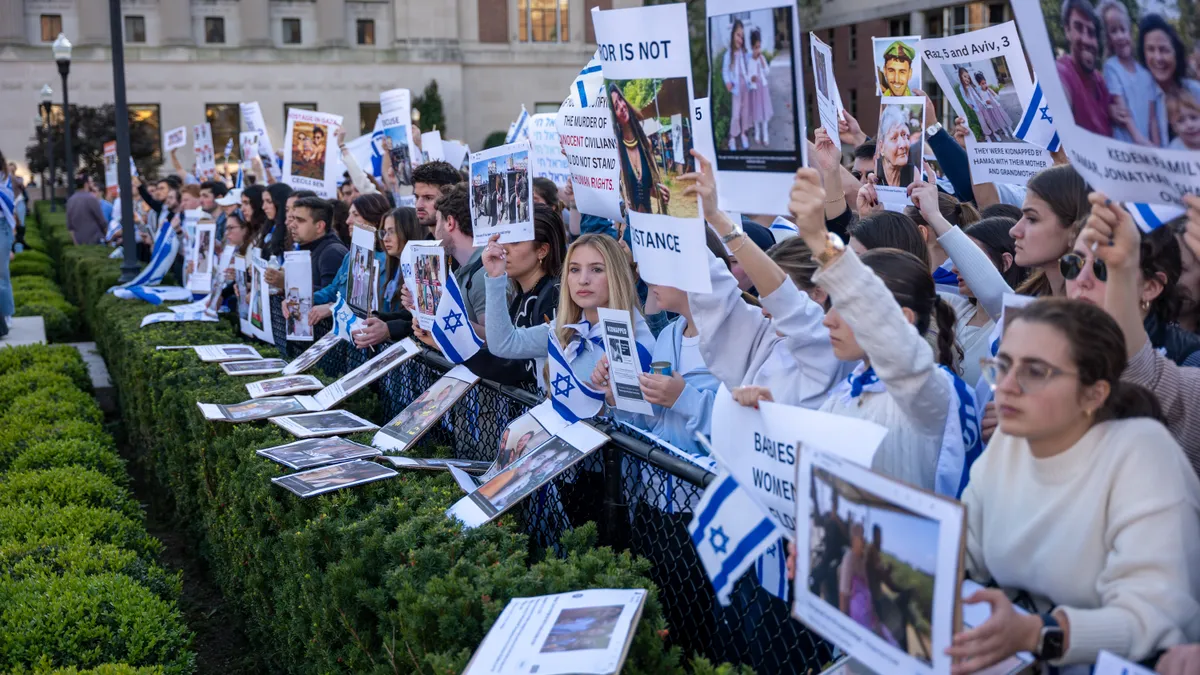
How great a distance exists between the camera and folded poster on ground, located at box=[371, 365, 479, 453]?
501cm

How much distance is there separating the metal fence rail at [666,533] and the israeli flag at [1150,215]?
122 centimetres

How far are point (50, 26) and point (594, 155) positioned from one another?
56.9 meters

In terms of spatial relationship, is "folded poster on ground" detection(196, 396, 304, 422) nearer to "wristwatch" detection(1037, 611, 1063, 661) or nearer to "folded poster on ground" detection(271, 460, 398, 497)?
"folded poster on ground" detection(271, 460, 398, 497)

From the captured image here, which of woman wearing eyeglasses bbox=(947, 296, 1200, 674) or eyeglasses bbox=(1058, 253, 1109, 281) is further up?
eyeglasses bbox=(1058, 253, 1109, 281)

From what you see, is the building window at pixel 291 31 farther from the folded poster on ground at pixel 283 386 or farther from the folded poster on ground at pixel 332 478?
the folded poster on ground at pixel 332 478

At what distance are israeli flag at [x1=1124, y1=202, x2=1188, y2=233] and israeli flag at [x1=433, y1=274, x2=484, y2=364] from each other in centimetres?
280

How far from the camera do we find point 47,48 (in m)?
53.5

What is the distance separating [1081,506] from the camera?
2469 mm

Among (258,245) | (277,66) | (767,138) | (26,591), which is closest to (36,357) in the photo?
(258,245)

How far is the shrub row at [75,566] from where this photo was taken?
4.21 meters

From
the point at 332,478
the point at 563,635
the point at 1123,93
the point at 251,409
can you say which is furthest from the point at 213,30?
the point at 1123,93

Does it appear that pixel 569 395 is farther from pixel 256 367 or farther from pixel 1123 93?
pixel 256 367

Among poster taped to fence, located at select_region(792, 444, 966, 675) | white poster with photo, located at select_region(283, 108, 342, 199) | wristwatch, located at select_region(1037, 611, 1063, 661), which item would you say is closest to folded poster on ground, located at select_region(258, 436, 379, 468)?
poster taped to fence, located at select_region(792, 444, 966, 675)

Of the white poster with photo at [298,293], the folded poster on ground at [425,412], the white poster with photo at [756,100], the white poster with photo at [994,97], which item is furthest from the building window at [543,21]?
the white poster with photo at [756,100]
